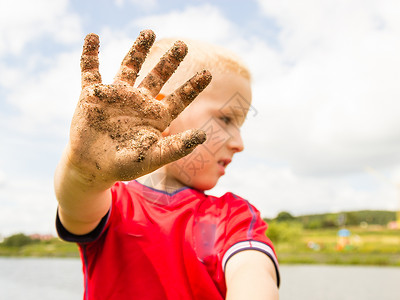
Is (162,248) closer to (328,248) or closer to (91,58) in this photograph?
(91,58)

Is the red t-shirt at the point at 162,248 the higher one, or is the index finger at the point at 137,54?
the index finger at the point at 137,54

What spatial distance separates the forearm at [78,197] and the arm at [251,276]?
1.32 feet

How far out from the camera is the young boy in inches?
33.5

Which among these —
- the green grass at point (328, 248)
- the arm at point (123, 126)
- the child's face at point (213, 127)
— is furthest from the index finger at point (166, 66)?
the green grass at point (328, 248)

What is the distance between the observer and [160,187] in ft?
4.51

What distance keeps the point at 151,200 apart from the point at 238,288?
470 millimetres

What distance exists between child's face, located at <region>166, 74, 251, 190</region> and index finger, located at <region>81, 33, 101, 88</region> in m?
0.43

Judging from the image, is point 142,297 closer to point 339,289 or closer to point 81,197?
point 81,197

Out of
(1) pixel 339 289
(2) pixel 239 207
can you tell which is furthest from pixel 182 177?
(1) pixel 339 289

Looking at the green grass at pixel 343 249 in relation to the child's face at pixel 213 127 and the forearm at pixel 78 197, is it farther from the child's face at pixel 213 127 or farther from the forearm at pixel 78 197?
the forearm at pixel 78 197

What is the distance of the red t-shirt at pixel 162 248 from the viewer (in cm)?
120

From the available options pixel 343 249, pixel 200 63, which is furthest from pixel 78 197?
pixel 343 249

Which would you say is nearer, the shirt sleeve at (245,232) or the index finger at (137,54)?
the index finger at (137,54)

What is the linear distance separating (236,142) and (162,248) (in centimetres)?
43
